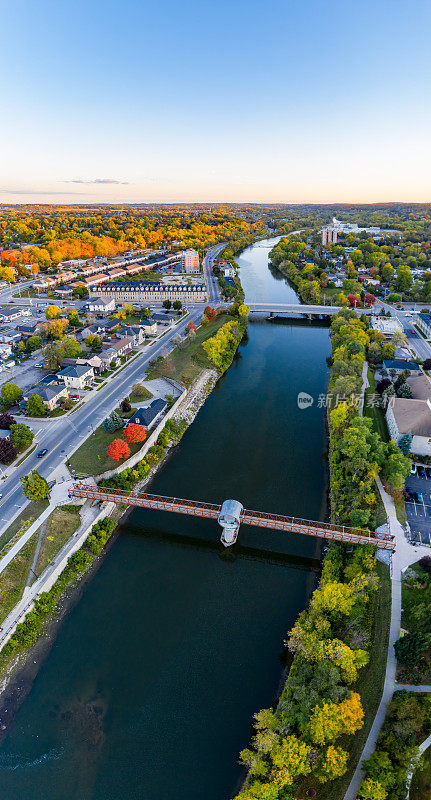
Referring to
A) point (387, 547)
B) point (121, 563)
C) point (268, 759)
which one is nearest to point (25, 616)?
point (121, 563)

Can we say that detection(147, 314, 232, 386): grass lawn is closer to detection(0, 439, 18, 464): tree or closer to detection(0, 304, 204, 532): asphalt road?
detection(0, 304, 204, 532): asphalt road

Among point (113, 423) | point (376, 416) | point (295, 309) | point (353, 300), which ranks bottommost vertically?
point (376, 416)

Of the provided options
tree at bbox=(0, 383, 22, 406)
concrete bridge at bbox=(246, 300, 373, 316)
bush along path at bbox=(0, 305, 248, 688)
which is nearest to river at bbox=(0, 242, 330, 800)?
bush along path at bbox=(0, 305, 248, 688)

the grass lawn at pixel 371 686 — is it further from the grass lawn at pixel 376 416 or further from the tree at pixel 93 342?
the tree at pixel 93 342

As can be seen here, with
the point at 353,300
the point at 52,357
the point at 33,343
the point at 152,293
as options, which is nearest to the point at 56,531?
the point at 52,357

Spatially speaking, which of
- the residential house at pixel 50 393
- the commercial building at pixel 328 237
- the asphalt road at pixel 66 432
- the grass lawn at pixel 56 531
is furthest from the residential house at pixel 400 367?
the commercial building at pixel 328 237

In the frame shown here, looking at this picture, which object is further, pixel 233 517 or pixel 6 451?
pixel 6 451

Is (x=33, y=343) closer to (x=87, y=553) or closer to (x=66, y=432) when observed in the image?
(x=66, y=432)
